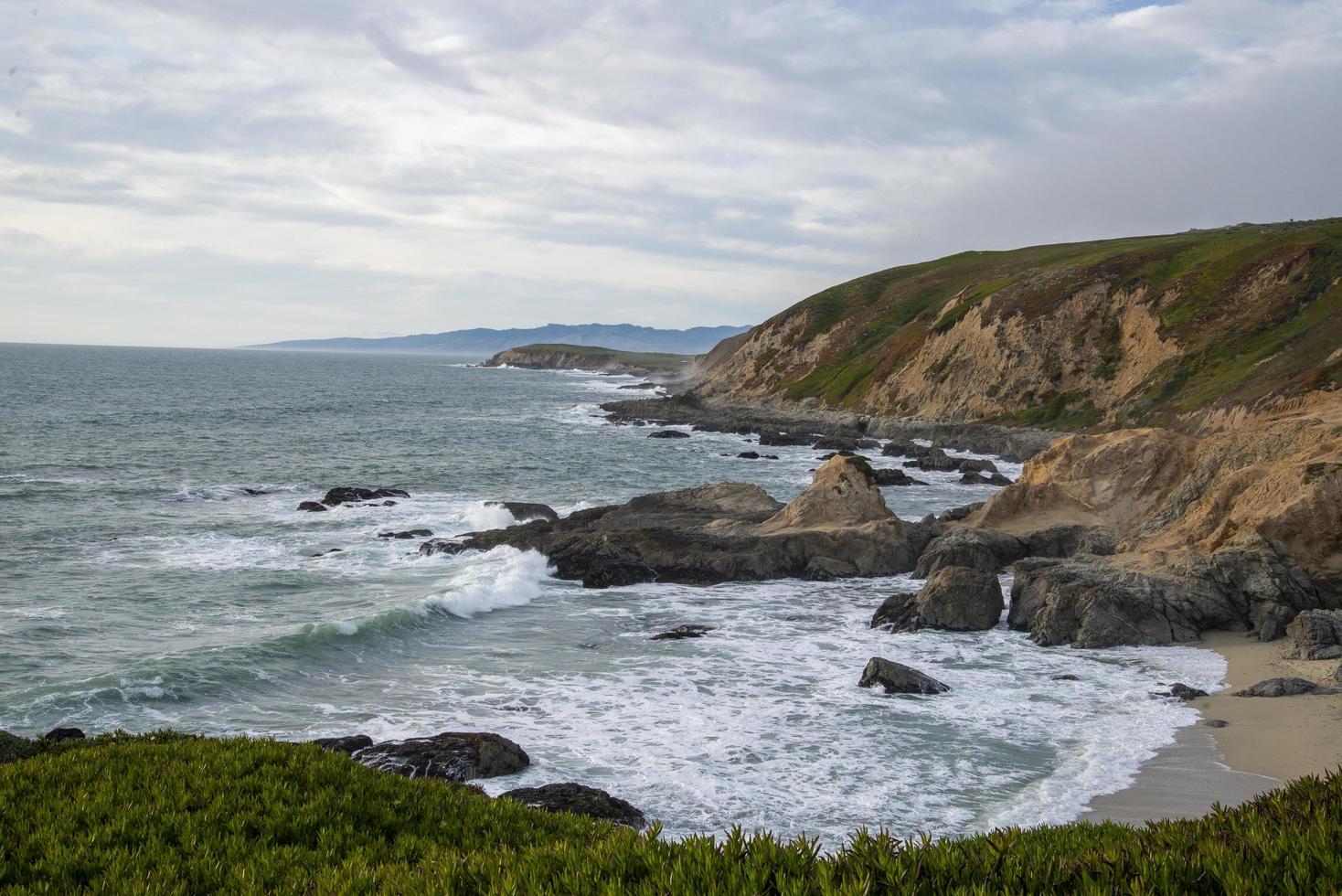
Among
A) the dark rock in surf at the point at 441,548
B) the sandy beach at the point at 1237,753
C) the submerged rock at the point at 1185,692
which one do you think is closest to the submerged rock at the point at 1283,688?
the sandy beach at the point at 1237,753

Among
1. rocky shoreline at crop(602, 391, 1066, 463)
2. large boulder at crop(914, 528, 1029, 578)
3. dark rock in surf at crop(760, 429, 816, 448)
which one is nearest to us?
large boulder at crop(914, 528, 1029, 578)

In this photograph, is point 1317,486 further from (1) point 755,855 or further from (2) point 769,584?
(1) point 755,855

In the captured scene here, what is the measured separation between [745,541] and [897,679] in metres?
14.8

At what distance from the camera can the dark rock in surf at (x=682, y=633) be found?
1084 inches

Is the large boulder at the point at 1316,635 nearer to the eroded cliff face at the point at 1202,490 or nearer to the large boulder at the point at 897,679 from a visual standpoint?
the eroded cliff face at the point at 1202,490

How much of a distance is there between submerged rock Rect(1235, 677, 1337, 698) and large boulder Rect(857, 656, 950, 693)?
21.9 ft

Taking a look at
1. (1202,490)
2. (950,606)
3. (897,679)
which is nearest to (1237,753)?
(897,679)

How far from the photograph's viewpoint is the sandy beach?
629 inches

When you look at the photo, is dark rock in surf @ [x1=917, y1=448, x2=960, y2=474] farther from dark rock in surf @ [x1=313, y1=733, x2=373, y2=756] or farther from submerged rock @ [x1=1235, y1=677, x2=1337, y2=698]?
dark rock in surf @ [x1=313, y1=733, x2=373, y2=756]

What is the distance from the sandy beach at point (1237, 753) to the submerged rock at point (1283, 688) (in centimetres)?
19

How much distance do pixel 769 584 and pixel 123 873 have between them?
90.7 feet

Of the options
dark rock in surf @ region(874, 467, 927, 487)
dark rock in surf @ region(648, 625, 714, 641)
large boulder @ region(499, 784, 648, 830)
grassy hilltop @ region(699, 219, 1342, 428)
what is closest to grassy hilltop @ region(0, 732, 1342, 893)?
large boulder @ region(499, 784, 648, 830)

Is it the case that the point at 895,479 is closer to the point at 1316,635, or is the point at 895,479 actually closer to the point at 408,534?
the point at 408,534

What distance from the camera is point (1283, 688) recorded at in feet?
68.2
